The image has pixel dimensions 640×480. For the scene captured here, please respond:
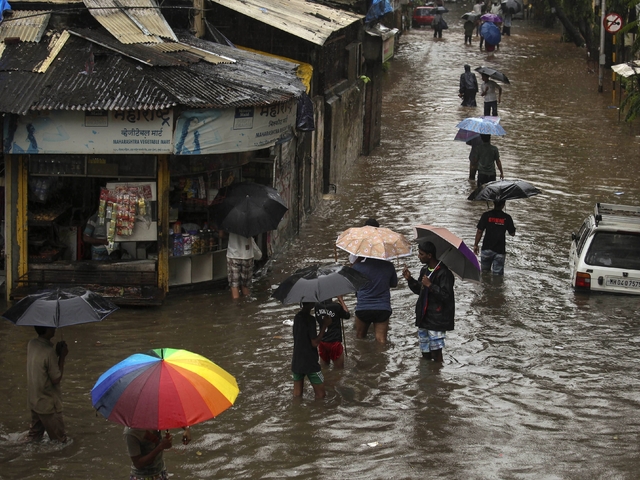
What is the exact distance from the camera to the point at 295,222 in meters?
16.5

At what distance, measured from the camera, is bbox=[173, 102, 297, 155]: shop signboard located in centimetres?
1209

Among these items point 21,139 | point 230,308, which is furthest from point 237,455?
point 21,139

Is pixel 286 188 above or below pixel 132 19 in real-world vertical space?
below

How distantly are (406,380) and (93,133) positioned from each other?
16.3ft

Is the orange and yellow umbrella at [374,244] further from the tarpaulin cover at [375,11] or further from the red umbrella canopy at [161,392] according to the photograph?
the tarpaulin cover at [375,11]

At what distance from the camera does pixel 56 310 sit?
805 cm

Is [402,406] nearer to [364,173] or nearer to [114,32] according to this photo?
[114,32]

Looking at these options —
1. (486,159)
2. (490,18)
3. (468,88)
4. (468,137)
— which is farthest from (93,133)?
(490,18)

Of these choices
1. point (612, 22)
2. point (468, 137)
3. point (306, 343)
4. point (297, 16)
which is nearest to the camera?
point (306, 343)

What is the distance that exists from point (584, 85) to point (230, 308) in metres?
25.7

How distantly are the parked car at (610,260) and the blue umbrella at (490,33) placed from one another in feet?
96.1

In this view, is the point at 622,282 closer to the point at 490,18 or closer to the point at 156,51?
the point at 156,51

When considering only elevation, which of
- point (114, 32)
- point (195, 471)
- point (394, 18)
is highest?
point (394, 18)

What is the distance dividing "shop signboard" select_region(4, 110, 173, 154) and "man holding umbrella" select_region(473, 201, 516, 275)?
4757mm
